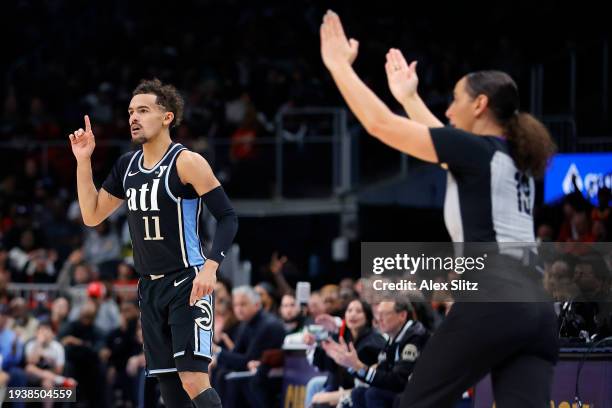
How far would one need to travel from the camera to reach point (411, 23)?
2022cm

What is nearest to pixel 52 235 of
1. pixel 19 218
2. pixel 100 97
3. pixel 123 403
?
pixel 19 218

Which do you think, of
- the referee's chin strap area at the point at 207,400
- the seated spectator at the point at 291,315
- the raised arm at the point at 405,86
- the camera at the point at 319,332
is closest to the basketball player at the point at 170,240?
the referee's chin strap area at the point at 207,400

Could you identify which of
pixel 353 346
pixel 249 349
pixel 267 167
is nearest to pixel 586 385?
pixel 353 346

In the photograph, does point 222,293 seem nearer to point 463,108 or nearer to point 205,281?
point 205,281

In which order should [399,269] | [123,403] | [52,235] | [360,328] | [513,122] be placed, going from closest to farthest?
[513,122] < [399,269] < [360,328] < [123,403] < [52,235]

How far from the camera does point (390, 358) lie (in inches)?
344

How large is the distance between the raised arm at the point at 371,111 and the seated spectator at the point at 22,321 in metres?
9.34

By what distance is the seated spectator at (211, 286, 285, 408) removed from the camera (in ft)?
36.2

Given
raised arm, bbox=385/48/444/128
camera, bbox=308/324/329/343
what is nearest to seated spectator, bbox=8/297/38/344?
camera, bbox=308/324/329/343

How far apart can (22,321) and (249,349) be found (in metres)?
3.61

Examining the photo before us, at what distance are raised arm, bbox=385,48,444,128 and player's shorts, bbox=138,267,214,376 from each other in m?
1.89

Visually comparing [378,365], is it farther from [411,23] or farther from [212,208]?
[411,23]

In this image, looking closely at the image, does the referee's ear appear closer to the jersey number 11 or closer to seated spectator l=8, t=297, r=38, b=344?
the jersey number 11

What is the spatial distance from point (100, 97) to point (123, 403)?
8.03 m
